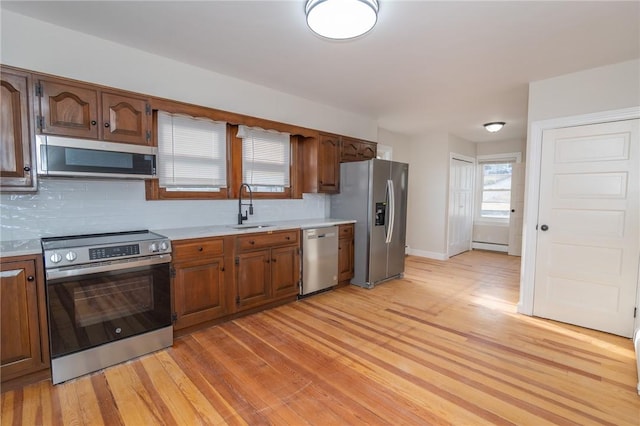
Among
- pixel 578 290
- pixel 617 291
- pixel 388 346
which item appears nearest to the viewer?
pixel 388 346

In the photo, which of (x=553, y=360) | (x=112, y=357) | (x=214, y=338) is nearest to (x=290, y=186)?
(x=214, y=338)

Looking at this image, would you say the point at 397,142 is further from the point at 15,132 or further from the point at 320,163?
the point at 15,132

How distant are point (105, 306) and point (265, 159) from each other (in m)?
2.23

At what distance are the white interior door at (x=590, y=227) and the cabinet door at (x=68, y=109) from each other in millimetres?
4172

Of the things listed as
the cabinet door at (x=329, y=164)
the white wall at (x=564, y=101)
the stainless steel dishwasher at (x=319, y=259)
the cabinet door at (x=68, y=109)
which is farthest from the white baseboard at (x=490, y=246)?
the cabinet door at (x=68, y=109)

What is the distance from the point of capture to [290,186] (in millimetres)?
4051

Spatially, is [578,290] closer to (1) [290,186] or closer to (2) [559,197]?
(2) [559,197]

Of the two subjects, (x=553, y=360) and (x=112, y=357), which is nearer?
(x=112, y=357)

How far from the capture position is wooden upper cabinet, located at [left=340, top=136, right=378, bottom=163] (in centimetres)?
439

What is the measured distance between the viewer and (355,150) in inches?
181

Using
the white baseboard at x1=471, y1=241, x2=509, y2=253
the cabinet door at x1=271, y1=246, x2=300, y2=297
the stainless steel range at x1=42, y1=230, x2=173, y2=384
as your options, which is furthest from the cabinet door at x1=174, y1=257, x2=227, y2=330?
the white baseboard at x1=471, y1=241, x2=509, y2=253

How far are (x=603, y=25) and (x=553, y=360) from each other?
2.56m

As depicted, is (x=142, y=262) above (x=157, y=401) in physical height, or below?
above

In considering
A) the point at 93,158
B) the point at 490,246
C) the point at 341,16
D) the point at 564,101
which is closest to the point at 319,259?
the point at 93,158
